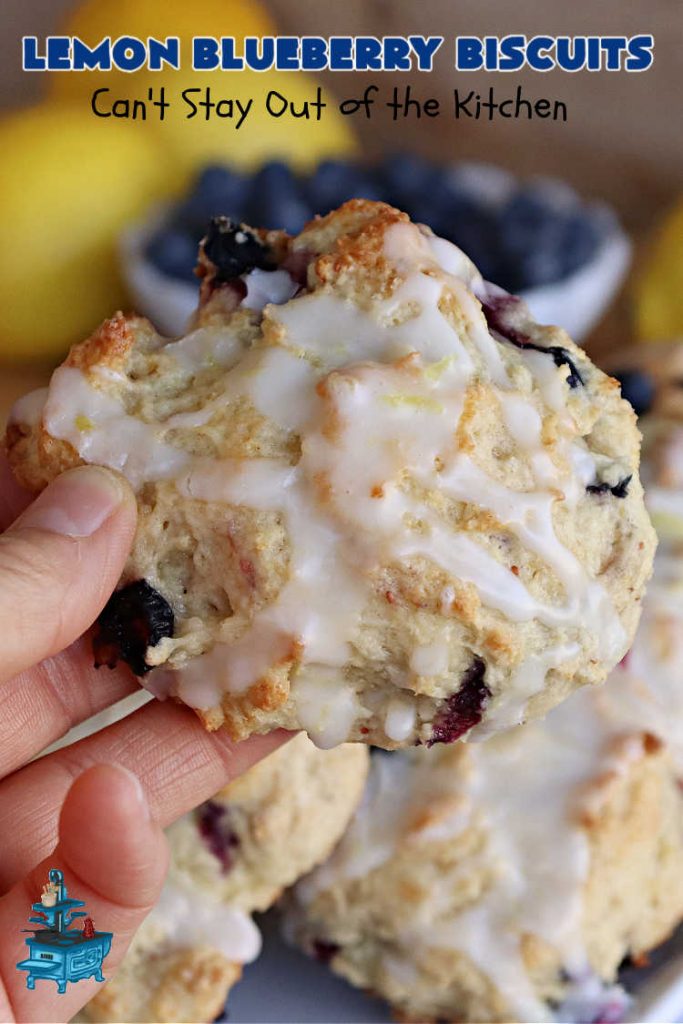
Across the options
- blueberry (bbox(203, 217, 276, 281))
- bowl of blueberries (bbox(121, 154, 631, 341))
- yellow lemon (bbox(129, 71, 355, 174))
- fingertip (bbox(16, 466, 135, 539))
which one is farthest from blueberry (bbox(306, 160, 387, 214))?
fingertip (bbox(16, 466, 135, 539))

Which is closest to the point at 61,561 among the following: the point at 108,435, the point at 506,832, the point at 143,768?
the point at 108,435

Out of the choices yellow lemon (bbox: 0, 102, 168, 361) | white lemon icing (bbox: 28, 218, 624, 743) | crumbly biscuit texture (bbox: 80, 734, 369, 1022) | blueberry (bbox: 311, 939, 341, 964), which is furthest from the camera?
yellow lemon (bbox: 0, 102, 168, 361)

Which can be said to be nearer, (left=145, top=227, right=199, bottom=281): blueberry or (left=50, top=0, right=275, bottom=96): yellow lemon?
(left=145, top=227, right=199, bottom=281): blueberry

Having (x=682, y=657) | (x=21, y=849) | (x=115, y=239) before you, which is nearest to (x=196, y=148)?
(x=115, y=239)

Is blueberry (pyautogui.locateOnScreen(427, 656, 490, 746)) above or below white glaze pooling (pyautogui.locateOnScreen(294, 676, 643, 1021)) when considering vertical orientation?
above

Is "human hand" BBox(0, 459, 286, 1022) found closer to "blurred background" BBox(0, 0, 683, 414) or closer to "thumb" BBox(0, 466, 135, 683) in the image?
"thumb" BBox(0, 466, 135, 683)

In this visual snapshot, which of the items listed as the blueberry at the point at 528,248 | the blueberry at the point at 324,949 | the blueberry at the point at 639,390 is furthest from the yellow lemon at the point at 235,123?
the blueberry at the point at 324,949
